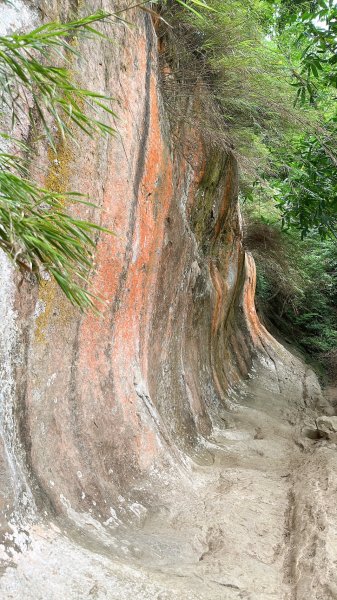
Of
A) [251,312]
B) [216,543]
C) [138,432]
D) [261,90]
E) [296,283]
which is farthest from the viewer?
[251,312]

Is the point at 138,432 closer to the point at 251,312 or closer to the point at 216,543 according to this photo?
the point at 216,543

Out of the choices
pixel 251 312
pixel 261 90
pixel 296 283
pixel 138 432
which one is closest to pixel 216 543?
pixel 138 432

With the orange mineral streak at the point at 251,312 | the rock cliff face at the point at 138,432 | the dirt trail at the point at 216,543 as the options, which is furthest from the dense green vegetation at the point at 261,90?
the dirt trail at the point at 216,543

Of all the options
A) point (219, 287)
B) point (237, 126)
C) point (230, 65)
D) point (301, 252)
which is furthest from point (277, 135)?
point (301, 252)

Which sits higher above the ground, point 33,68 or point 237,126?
point 237,126

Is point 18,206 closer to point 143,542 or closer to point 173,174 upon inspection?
point 143,542

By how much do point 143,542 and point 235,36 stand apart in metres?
4.94

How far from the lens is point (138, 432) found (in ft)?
16.1

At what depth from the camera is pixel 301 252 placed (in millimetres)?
14164

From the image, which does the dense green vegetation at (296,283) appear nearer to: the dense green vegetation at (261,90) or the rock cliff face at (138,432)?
the dense green vegetation at (261,90)

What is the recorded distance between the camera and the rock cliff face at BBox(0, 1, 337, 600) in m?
3.31

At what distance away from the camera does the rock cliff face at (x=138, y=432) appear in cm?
331

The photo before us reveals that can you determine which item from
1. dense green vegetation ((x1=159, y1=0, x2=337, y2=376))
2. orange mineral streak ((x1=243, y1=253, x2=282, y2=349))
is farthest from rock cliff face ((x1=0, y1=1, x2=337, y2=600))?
orange mineral streak ((x1=243, y1=253, x2=282, y2=349))

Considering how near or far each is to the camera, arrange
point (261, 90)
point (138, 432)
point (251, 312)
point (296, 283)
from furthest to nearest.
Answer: point (251, 312), point (296, 283), point (261, 90), point (138, 432)
